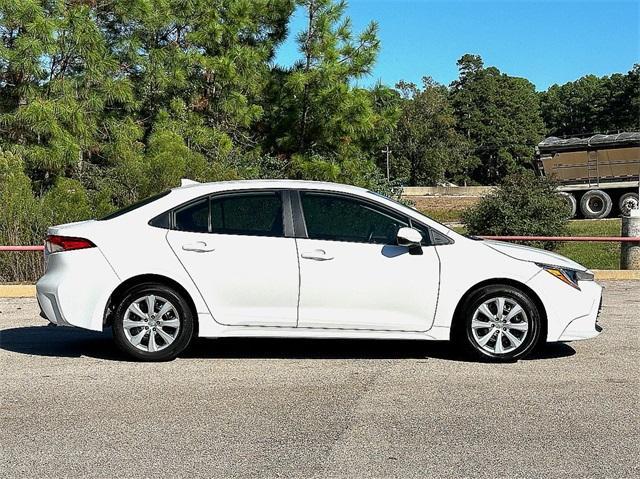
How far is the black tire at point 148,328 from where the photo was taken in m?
7.13

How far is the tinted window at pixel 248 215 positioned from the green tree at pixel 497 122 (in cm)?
8913

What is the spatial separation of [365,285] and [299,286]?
55 centimetres

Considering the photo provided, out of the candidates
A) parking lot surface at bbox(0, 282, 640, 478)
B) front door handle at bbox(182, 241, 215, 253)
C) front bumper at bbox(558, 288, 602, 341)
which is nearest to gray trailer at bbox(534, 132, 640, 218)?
Answer: parking lot surface at bbox(0, 282, 640, 478)

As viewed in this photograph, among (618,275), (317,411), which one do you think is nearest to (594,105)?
(618,275)

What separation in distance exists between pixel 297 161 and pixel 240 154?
1.59 metres

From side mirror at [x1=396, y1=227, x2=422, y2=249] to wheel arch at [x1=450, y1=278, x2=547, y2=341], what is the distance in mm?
594

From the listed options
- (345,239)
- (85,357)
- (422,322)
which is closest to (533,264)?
(422,322)

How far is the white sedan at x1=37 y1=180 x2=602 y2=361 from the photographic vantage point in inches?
281

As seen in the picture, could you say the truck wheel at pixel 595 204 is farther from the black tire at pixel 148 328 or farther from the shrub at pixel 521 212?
the black tire at pixel 148 328

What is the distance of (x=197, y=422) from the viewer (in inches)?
218

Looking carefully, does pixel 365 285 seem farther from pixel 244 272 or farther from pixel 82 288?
pixel 82 288

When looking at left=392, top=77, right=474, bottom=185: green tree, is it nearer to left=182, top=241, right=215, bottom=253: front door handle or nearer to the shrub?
the shrub

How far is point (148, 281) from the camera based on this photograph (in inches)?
282

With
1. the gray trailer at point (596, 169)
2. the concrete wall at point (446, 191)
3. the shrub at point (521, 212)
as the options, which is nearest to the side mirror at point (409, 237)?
the shrub at point (521, 212)
